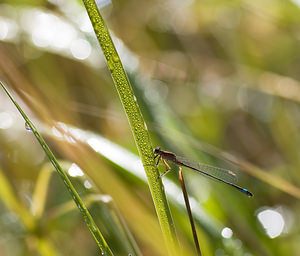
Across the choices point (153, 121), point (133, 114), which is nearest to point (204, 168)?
point (153, 121)

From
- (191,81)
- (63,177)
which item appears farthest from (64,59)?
(63,177)

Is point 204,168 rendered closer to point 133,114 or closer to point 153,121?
point 153,121

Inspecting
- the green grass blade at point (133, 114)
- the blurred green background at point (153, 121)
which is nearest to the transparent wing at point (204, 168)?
the blurred green background at point (153, 121)

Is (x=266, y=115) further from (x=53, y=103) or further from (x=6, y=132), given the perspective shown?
(x=6, y=132)

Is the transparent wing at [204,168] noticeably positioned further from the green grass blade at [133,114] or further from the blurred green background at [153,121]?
the green grass blade at [133,114]

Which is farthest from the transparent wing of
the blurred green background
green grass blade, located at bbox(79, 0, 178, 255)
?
green grass blade, located at bbox(79, 0, 178, 255)

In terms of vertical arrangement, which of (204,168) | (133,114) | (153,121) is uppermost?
(153,121)
